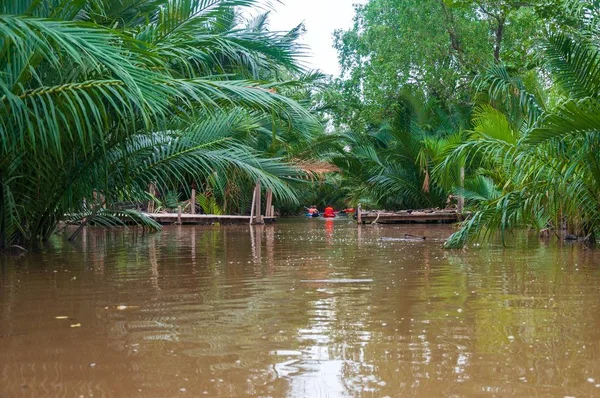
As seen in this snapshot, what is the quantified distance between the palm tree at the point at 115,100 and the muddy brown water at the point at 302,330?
4.63ft

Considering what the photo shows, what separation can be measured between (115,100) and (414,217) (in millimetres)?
16840

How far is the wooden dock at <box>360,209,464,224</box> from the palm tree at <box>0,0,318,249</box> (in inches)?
415

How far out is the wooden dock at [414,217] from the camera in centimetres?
2297

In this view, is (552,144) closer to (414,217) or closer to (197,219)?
(414,217)

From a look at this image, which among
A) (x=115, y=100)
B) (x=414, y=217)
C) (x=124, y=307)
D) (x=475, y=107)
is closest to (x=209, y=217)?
(x=414, y=217)

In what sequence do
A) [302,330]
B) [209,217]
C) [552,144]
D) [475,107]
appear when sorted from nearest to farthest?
[302,330], [552,144], [475,107], [209,217]

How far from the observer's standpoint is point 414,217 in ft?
76.6

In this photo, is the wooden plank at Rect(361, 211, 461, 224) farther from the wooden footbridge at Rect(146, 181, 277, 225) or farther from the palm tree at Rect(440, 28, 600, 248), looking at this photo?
the palm tree at Rect(440, 28, 600, 248)

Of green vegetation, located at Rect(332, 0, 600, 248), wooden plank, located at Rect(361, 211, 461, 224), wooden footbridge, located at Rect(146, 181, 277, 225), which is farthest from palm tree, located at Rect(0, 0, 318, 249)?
wooden plank, located at Rect(361, 211, 461, 224)

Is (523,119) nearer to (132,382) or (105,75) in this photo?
(105,75)

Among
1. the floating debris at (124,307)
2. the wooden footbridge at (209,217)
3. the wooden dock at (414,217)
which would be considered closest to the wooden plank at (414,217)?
the wooden dock at (414,217)

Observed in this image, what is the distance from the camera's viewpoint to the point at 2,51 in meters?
6.54

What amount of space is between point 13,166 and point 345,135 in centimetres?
1941

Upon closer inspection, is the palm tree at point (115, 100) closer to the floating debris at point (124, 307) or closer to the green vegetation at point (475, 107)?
the floating debris at point (124, 307)
